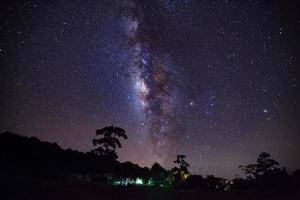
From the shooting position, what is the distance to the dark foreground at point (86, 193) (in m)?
20.2

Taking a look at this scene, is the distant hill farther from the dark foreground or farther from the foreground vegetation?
the dark foreground

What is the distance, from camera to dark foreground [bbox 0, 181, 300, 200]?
66.1 ft

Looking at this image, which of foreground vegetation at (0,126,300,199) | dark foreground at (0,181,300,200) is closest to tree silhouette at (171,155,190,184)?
foreground vegetation at (0,126,300,199)

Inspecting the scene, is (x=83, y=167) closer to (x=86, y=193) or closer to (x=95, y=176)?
(x=95, y=176)

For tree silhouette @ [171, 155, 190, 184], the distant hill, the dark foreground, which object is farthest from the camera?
tree silhouette @ [171, 155, 190, 184]

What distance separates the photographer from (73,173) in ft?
127

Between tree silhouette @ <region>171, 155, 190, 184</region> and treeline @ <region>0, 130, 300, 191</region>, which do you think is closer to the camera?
treeline @ <region>0, 130, 300, 191</region>

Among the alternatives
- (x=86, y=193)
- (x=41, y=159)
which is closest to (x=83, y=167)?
(x=41, y=159)

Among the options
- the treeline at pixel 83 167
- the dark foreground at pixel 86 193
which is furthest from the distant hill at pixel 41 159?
the dark foreground at pixel 86 193

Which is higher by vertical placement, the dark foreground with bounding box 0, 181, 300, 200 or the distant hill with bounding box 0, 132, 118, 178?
the distant hill with bounding box 0, 132, 118, 178

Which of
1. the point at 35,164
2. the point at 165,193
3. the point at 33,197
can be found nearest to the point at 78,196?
the point at 33,197

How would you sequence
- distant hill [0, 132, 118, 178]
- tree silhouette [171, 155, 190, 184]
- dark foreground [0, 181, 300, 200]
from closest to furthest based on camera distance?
dark foreground [0, 181, 300, 200] < distant hill [0, 132, 118, 178] < tree silhouette [171, 155, 190, 184]

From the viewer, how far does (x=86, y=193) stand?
22109 mm

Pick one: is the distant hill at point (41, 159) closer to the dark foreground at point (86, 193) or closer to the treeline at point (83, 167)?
the treeline at point (83, 167)
